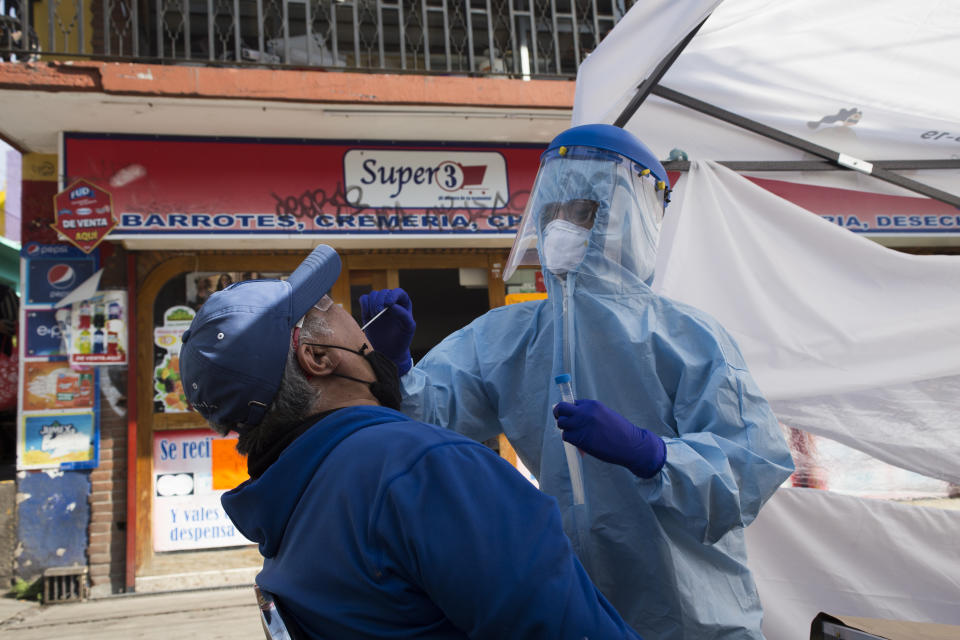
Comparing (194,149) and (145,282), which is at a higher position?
(194,149)

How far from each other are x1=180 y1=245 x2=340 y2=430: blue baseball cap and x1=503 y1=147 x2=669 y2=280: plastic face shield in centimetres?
93

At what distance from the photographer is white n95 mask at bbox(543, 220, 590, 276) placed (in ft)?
6.28

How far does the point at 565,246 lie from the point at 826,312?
4.07 feet

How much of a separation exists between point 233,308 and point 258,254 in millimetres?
4838

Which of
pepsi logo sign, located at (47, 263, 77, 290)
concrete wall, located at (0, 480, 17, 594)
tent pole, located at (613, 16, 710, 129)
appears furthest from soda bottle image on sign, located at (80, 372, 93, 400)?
tent pole, located at (613, 16, 710, 129)

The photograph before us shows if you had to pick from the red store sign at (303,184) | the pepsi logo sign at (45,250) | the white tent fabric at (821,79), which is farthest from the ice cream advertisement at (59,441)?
the white tent fabric at (821,79)

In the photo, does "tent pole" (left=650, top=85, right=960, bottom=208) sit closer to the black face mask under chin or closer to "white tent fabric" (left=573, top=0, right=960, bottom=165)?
"white tent fabric" (left=573, top=0, right=960, bottom=165)

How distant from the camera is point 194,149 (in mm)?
5531

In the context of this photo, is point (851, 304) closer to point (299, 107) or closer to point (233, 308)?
point (233, 308)

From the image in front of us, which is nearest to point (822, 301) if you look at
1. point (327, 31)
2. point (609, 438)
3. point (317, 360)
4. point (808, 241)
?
point (808, 241)

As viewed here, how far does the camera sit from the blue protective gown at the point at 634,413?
1.55 meters

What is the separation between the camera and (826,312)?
261cm

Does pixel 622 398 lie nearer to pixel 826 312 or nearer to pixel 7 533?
pixel 826 312

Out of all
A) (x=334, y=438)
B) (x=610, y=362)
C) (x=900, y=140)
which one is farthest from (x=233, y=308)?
(x=900, y=140)
